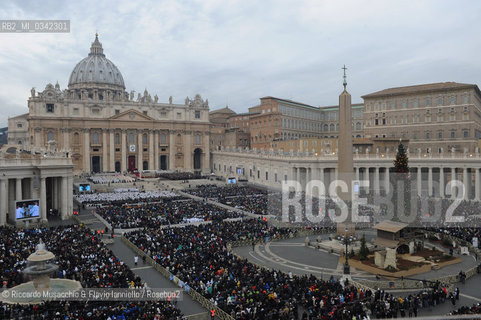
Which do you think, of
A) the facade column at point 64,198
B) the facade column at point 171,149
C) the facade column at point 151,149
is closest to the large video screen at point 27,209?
the facade column at point 64,198

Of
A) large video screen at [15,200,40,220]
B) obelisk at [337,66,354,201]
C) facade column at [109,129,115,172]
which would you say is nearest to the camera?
obelisk at [337,66,354,201]

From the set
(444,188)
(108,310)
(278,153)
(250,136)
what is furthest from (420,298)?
(250,136)

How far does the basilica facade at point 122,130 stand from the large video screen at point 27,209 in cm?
4608

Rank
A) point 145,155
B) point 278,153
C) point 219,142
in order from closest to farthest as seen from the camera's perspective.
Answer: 1. point 278,153
2. point 145,155
3. point 219,142

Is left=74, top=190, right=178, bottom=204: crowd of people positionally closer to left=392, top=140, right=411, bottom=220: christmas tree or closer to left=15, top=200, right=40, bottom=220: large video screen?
left=15, top=200, right=40, bottom=220: large video screen

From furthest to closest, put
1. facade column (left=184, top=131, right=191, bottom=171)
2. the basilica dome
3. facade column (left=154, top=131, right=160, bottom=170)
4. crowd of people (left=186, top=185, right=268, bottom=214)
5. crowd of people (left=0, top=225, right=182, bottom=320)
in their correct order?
the basilica dome → facade column (left=184, top=131, right=191, bottom=171) → facade column (left=154, top=131, right=160, bottom=170) → crowd of people (left=186, top=185, right=268, bottom=214) → crowd of people (left=0, top=225, right=182, bottom=320)

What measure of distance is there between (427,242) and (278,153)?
117ft

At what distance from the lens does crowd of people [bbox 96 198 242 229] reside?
120 ft

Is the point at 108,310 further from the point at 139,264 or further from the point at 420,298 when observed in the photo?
the point at 420,298

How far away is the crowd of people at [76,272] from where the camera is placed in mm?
16531

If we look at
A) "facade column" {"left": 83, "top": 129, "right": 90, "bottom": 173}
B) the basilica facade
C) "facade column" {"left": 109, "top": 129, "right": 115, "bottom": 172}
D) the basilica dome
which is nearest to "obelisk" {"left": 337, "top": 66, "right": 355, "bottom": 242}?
the basilica facade

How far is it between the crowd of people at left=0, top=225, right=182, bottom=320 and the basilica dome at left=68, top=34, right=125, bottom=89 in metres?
89.0

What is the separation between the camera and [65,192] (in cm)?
4169

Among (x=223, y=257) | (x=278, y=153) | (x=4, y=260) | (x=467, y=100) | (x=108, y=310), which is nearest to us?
(x=108, y=310)
